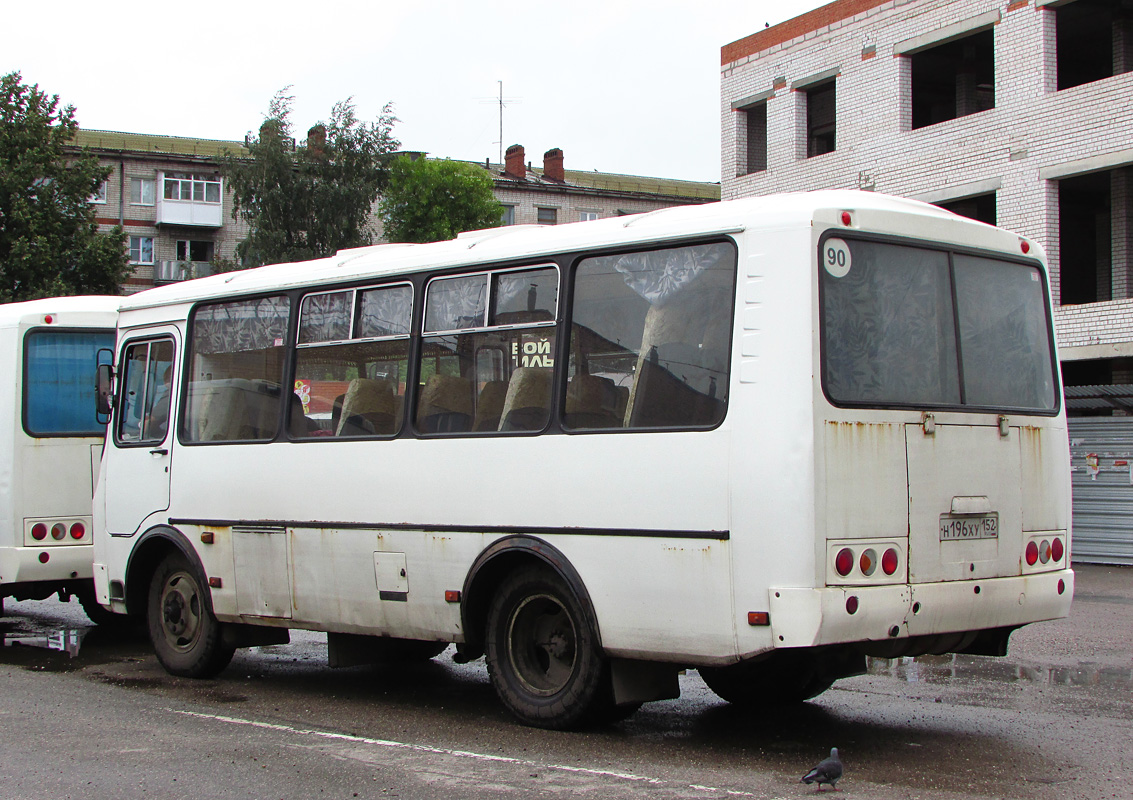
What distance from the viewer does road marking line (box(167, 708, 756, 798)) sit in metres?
6.25

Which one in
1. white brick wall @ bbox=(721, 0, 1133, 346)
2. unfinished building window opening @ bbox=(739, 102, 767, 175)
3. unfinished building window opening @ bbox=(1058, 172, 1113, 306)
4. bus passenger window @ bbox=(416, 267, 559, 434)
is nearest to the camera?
bus passenger window @ bbox=(416, 267, 559, 434)

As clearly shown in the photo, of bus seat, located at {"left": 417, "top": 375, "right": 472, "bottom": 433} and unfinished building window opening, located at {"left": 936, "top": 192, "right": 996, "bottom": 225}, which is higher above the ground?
unfinished building window opening, located at {"left": 936, "top": 192, "right": 996, "bottom": 225}

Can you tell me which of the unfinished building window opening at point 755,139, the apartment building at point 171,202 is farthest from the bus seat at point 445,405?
the apartment building at point 171,202

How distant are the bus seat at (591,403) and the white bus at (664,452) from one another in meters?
0.01

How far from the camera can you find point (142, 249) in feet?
191

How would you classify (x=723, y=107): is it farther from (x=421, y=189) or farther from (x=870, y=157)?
(x=421, y=189)

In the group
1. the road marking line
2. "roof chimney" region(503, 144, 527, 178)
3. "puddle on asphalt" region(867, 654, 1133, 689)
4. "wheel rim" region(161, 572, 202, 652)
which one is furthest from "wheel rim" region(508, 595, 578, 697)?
"roof chimney" region(503, 144, 527, 178)

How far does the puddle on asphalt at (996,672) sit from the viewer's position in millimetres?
9531

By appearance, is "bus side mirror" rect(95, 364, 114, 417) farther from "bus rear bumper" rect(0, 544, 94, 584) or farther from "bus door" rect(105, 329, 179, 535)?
"bus rear bumper" rect(0, 544, 94, 584)

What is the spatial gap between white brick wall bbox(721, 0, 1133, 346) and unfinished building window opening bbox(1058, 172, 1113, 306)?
3.62 meters

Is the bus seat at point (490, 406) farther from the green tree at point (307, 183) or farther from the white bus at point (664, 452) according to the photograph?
→ the green tree at point (307, 183)

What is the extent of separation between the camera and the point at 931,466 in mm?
6812

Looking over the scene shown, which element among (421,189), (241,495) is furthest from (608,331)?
(421,189)

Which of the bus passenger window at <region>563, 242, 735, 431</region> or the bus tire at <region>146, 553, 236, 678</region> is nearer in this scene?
the bus passenger window at <region>563, 242, 735, 431</region>
